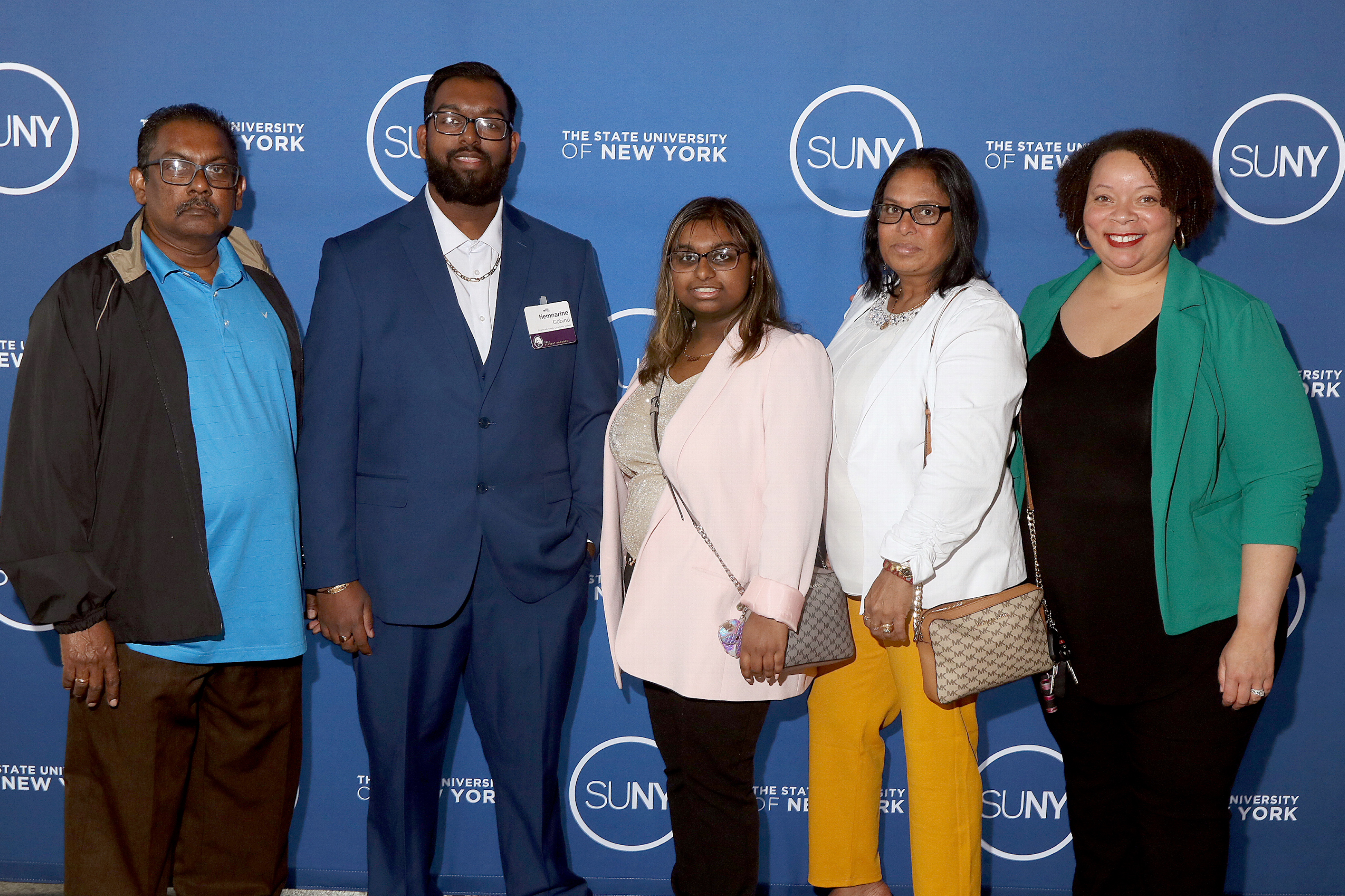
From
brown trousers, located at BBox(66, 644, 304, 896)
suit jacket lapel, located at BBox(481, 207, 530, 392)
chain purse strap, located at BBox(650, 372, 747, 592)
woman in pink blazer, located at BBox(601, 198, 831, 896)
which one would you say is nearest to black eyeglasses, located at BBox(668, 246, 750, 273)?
woman in pink blazer, located at BBox(601, 198, 831, 896)

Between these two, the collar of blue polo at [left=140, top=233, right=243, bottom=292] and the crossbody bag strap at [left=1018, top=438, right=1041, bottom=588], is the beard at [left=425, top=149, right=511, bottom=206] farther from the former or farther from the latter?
the crossbody bag strap at [left=1018, top=438, right=1041, bottom=588]

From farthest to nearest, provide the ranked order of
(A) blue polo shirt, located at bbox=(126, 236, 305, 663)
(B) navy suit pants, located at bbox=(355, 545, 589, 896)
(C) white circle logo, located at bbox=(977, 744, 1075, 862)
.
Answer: (C) white circle logo, located at bbox=(977, 744, 1075, 862)
(B) navy suit pants, located at bbox=(355, 545, 589, 896)
(A) blue polo shirt, located at bbox=(126, 236, 305, 663)

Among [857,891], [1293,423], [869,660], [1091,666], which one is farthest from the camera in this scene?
[857,891]

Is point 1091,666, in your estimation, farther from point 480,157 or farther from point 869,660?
point 480,157

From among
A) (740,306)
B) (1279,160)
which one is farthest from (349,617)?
(1279,160)

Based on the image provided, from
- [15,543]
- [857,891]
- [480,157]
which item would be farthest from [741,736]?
[15,543]

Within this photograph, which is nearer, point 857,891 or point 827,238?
point 857,891

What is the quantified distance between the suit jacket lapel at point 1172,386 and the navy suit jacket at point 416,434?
4.27ft

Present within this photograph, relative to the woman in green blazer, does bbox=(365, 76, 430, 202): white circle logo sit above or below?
above

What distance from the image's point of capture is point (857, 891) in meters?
2.30

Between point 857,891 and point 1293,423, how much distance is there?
1.45 metres

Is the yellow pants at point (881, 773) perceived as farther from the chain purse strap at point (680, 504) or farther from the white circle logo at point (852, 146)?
the white circle logo at point (852, 146)

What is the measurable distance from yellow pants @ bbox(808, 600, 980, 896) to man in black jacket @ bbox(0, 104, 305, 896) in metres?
1.29

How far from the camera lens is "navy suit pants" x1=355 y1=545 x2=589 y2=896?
2227 millimetres
